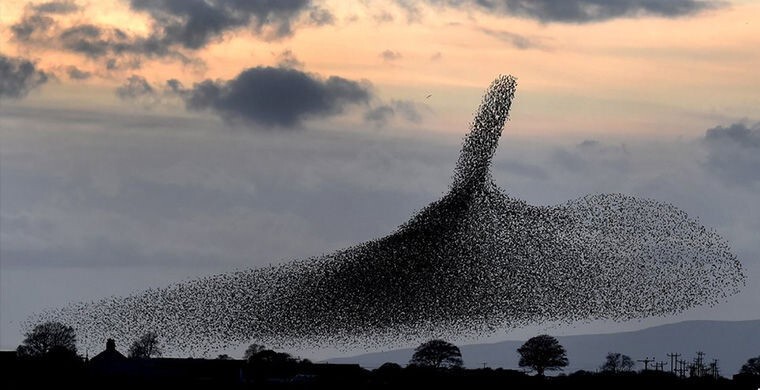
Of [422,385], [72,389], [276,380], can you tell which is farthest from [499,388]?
[72,389]

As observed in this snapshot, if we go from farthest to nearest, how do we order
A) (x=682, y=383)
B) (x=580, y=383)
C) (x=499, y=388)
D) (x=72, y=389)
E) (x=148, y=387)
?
(x=682, y=383) → (x=580, y=383) → (x=499, y=388) → (x=148, y=387) → (x=72, y=389)

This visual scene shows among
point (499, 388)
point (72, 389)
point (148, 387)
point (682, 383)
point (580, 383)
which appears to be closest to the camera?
point (72, 389)

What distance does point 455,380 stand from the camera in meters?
171

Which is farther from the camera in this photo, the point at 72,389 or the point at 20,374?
the point at 20,374

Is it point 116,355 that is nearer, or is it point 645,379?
point 116,355

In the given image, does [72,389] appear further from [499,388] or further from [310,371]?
[310,371]

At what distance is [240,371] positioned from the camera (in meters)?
163

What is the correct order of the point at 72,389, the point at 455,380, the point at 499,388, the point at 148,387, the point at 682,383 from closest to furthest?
the point at 72,389, the point at 148,387, the point at 499,388, the point at 455,380, the point at 682,383

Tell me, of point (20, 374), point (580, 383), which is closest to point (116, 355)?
point (20, 374)

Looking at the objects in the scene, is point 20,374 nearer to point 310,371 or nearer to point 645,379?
point 310,371

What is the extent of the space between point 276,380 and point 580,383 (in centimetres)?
4021

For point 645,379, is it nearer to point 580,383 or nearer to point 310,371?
point 580,383

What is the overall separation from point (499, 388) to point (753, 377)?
41.2m

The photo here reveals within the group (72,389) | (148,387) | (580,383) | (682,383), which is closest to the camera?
(72,389)
